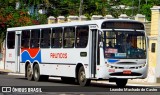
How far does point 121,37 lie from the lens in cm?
2514

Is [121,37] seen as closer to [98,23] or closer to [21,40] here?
[98,23]

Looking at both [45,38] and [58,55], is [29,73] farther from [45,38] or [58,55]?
[58,55]

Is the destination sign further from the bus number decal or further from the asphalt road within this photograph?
the bus number decal

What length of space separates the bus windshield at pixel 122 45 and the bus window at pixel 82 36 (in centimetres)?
136

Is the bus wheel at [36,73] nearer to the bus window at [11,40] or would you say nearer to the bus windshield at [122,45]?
the bus window at [11,40]

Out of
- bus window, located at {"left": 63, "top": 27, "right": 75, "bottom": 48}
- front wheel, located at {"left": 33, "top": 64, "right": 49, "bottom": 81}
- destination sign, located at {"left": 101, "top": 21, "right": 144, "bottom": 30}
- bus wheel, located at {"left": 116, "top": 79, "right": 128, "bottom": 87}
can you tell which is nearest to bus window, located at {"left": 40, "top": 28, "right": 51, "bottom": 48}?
front wheel, located at {"left": 33, "top": 64, "right": 49, "bottom": 81}

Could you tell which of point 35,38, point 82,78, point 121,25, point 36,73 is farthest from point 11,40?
point 121,25

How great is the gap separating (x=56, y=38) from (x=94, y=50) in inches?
155

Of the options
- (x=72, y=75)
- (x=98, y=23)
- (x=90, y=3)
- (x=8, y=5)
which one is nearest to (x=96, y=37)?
(x=98, y=23)

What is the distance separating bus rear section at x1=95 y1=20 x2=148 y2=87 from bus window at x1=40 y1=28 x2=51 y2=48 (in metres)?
5.42

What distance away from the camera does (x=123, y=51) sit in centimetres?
2497

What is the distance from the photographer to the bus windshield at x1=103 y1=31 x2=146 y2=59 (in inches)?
980

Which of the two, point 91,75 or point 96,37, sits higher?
point 96,37

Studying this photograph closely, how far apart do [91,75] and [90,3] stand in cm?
5418
